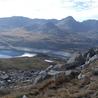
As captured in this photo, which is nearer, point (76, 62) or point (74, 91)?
point (74, 91)

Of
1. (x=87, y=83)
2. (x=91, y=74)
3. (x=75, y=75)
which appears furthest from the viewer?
(x=75, y=75)

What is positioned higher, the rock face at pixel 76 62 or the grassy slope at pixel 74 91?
the grassy slope at pixel 74 91

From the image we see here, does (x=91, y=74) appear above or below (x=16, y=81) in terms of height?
above

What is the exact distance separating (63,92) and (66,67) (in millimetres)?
24906

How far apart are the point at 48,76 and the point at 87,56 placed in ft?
52.2

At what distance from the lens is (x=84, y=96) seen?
25.8 m

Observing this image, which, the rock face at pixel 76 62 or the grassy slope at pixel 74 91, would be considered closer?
the grassy slope at pixel 74 91

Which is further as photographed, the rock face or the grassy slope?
the rock face

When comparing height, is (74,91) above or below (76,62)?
above

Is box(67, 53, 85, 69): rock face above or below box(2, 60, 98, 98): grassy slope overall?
below

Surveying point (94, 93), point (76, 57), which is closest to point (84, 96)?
point (94, 93)

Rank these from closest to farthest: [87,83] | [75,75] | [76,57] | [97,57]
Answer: [87,83] < [75,75] < [97,57] < [76,57]

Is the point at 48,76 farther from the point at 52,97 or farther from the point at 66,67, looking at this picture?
the point at 52,97

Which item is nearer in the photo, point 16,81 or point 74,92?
point 74,92
